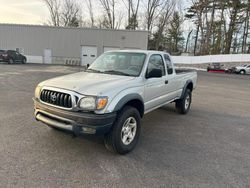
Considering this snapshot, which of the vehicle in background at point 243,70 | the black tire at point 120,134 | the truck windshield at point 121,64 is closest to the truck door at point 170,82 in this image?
the truck windshield at point 121,64

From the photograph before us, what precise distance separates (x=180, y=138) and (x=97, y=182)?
229cm

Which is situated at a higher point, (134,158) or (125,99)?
(125,99)

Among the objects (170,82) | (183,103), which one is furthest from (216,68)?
(170,82)

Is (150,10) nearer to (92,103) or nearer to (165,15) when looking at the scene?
(165,15)

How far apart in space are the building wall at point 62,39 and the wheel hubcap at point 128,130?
2355 centimetres

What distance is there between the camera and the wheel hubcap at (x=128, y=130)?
341cm

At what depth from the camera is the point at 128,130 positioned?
3.55m

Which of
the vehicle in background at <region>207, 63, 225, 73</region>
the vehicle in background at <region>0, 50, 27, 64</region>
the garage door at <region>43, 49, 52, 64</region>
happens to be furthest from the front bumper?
the vehicle in background at <region>207, 63, 225, 73</region>

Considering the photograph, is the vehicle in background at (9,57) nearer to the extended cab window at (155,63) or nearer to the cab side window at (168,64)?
the cab side window at (168,64)

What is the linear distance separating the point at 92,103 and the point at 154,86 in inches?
67.8

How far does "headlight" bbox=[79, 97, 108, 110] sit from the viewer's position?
9.32ft

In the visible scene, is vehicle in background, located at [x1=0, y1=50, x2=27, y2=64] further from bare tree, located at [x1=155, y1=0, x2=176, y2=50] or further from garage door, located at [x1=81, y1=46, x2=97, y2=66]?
bare tree, located at [x1=155, y1=0, x2=176, y2=50]

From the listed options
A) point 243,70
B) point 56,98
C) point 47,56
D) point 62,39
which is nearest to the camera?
A: point 56,98

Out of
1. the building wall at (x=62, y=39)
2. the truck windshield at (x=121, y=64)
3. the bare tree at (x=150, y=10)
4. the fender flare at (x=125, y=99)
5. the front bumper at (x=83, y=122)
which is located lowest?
the front bumper at (x=83, y=122)
